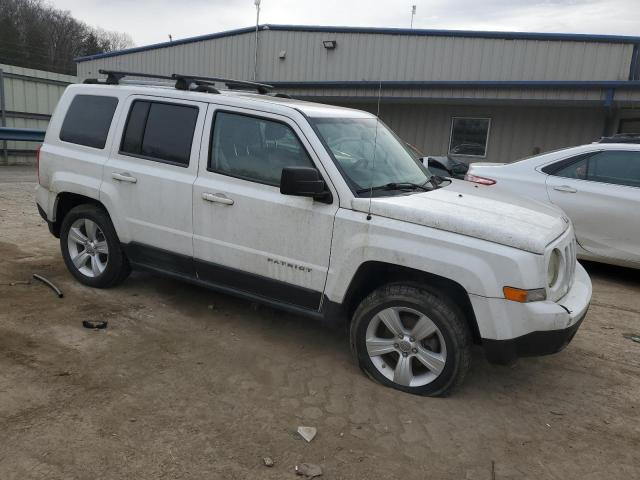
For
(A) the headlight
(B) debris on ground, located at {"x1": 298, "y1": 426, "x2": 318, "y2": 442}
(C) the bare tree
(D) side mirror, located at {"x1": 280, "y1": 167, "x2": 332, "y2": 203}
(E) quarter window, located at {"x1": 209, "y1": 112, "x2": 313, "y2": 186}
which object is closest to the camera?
(B) debris on ground, located at {"x1": 298, "y1": 426, "x2": 318, "y2": 442}

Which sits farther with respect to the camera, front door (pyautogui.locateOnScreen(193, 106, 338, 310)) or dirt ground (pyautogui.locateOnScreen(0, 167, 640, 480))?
front door (pyautogui.locateOnScreen(193, 106, 338, 310))

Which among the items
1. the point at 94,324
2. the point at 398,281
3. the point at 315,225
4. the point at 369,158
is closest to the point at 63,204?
the point at 94,324

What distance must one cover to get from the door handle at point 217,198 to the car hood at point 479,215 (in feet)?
3.41

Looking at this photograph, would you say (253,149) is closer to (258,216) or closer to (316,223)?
(258,216)

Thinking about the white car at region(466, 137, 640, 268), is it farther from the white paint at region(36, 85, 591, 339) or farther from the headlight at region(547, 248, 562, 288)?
the headlight at region(547, 248, 562, 288)

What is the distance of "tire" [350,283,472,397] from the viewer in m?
3.33

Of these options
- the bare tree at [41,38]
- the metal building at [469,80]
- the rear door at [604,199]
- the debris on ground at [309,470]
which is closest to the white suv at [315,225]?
the debris on ground at [309,470]

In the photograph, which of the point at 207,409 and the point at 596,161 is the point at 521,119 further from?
the point at 207,409

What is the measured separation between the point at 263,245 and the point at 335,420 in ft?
4.51

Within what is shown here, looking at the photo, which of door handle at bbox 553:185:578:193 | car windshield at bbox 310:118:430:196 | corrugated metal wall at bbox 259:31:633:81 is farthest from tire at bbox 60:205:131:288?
corrugated metal wall at bbox 259:31:633:81

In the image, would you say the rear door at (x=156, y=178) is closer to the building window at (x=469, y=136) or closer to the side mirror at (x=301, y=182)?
the side mirror at (x=301, y=182)

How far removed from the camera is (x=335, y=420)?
3170mm

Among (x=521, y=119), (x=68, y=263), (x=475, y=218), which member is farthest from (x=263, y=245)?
(x=521, y=119)

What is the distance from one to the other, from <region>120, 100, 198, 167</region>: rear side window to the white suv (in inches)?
0.5
